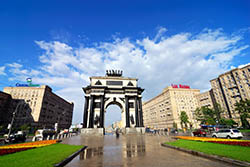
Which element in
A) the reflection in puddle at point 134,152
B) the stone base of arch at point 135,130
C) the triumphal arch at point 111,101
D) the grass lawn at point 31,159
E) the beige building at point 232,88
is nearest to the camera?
the grass lawn at point 31,159

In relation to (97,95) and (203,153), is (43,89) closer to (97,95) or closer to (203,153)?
(97,95)

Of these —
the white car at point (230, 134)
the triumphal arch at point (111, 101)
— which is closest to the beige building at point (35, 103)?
the triumphal arch at point (111, 101)

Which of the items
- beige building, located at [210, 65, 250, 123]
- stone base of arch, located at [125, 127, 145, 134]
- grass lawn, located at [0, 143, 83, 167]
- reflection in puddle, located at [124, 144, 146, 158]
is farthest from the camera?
beige building, located at [210, 65, 250, 123]

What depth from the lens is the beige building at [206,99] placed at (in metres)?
80.8

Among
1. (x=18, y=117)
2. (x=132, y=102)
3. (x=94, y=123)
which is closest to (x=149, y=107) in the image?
(x=132, y=102)

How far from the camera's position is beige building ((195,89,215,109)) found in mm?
80825

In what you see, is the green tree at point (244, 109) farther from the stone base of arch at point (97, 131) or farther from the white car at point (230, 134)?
the stone base of arch at point (97, 131)

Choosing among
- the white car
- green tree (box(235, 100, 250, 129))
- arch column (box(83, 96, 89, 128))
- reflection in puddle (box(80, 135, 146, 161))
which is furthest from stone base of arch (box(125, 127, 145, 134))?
green tree (box(235, 100, 250, 129))

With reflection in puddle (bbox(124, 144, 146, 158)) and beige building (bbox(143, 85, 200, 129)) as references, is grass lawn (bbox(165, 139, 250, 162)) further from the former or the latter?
beige building (bbox(143, 85, 200, 129))

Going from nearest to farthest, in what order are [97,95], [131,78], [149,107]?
[97,95], [131,78], [149,107]

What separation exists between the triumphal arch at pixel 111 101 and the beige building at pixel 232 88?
57.8 meters

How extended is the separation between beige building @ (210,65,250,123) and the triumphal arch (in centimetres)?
5781

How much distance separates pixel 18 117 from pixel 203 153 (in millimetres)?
87823

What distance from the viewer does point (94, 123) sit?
3422cm
